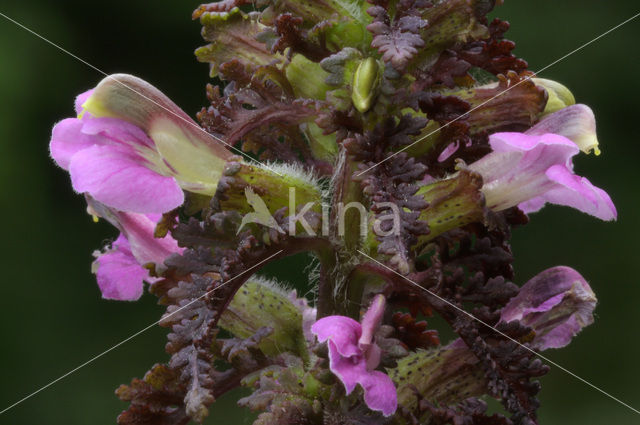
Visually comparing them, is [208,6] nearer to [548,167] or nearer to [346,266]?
[346,266]

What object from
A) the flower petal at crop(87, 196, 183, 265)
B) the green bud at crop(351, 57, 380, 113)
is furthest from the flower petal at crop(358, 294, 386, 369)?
Result: the flower petal at crop(87, 196, 183, 265)

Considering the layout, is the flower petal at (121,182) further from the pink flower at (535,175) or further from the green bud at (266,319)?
the pink flower at (535,175)

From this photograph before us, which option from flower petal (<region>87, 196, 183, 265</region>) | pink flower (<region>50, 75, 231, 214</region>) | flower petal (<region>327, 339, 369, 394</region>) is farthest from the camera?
flower petal (<region>87, 196, 183, 265</region>)

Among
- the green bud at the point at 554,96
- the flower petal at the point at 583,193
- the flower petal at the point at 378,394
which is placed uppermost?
the green bud at the point at 554,96

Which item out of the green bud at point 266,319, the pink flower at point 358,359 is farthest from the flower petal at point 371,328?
the green bud at point 266,319

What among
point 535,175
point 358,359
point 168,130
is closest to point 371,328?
point 358,359

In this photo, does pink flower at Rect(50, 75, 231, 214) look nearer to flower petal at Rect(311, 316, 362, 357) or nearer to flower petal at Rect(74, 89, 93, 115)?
flower petal at Rect(74, 89, 93, 115)
